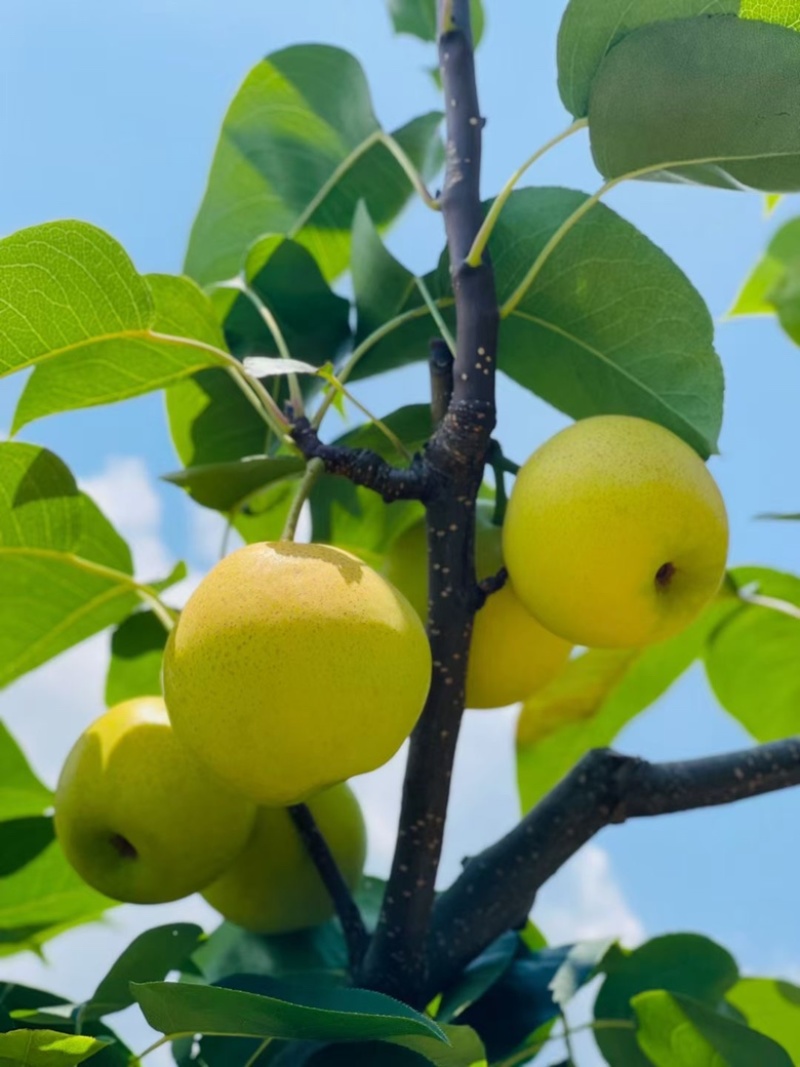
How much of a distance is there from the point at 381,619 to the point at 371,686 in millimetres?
41

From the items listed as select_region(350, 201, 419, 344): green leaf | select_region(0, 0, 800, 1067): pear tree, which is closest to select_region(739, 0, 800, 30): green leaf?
select_region(0, 0, 800, 1067): pear tree

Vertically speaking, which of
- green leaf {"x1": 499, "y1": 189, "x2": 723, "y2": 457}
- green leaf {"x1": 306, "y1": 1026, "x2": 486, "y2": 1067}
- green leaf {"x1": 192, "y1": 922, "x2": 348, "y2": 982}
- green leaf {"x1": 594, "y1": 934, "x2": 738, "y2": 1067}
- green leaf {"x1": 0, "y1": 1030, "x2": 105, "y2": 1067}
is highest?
green leaf {"x1": 499, "y1": 189, "x2": 723, "y2": 457}

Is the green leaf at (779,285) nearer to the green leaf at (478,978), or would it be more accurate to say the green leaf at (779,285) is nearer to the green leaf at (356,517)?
the green leaf at (356,517)

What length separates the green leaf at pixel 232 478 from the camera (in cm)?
94

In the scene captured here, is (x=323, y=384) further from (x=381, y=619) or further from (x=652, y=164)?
(x=381, y=619)

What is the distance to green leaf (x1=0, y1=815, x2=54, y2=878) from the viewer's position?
42.4 inches

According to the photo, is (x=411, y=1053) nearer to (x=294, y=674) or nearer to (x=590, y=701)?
(x=294, y=674)

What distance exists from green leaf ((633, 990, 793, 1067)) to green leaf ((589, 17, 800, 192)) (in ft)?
2.08

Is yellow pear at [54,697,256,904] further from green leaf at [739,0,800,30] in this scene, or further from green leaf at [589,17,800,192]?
green leaf at [739,0,800,30]

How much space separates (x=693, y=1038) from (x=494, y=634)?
0.37 m

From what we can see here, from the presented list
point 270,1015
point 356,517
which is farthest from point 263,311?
point 270,1015

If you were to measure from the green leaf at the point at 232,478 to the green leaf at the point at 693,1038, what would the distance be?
526mm

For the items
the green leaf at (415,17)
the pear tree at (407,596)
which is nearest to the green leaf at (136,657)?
the pear tree at (407,596)

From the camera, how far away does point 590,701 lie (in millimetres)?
1282
